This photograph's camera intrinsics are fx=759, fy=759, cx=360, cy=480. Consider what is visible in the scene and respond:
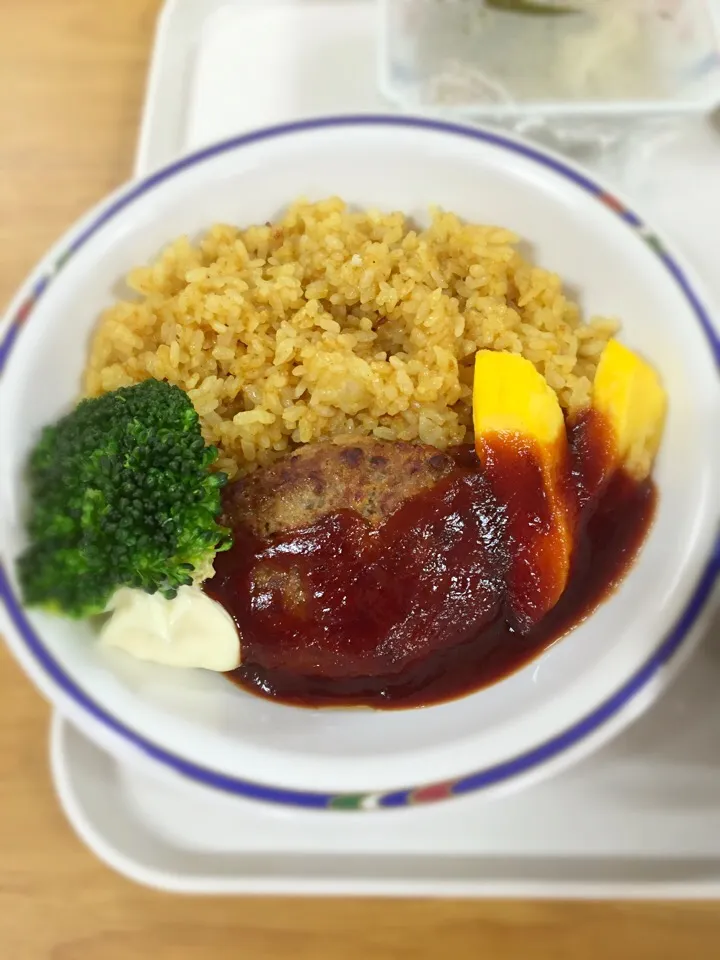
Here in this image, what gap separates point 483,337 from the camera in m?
1.44

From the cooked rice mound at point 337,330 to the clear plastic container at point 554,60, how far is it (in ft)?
1.14

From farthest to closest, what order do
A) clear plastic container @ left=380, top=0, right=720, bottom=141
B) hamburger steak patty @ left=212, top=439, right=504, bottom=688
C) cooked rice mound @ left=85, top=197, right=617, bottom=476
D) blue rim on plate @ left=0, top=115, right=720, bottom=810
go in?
clear plastic container @ left=380, top=0, right=720, bottom=141 < cooked rice mound @ left=85, top=197, right=617, bottom=476 < hamburger steak patty @ left=212, top=439, right=504, bottom=688 < blue rim on plate @ left=0, top=115, right=720, bottom=810

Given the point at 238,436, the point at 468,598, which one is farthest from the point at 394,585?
the point at 238,436

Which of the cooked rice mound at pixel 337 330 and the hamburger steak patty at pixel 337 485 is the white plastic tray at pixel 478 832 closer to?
the hamburger steak patty at pixel 337 485

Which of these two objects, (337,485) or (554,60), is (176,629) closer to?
(337,485)

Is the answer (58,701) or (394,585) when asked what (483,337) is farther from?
(58,701)

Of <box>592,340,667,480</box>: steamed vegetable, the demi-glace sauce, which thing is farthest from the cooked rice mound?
the demi-glace sauce

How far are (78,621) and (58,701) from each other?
0.43 feet

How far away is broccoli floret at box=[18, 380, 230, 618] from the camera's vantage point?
47.8 inches

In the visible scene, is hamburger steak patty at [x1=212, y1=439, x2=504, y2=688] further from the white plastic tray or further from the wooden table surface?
the wooden table surface

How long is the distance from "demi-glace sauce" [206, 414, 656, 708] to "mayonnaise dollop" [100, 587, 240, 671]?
0.05 metres

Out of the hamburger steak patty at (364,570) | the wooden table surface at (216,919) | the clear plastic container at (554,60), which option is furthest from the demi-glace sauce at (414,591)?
the clear plastic container at (554,60)

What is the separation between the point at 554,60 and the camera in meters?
1.75

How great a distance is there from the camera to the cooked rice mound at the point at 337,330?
1.41 meters
